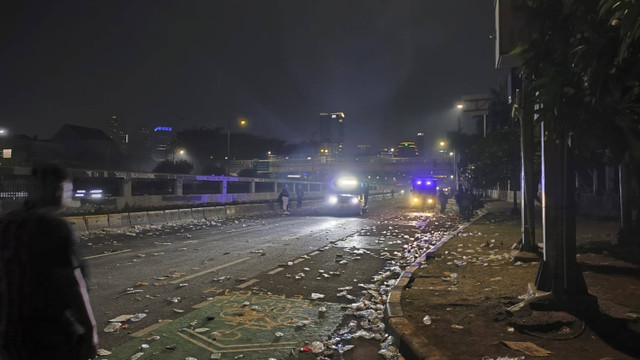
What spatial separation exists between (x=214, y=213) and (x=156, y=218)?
4.90 metres

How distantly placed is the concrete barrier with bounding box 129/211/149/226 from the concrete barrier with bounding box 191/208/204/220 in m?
3.56

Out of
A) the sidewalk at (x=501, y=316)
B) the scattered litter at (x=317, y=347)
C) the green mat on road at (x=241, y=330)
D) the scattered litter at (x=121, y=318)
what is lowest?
the scattered litter at (x=317, y=347)

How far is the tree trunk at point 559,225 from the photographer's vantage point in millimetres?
5695

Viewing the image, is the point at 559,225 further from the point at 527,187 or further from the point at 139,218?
the point at 139,218

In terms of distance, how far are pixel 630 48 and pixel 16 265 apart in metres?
Result: 4.82

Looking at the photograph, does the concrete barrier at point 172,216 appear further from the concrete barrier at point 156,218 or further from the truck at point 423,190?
the truck at point 423,190

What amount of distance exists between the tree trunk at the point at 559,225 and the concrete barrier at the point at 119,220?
51.7 ft

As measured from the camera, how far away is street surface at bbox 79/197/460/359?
5.11 meters

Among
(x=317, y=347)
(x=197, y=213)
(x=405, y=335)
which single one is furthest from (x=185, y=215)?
(x=405, y=335)

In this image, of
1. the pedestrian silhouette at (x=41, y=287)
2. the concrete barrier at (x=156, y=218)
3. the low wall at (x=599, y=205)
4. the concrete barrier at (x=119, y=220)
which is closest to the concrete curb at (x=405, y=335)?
the pedestrian silhouette at (x=41, y=287)

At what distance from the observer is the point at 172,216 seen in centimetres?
2103

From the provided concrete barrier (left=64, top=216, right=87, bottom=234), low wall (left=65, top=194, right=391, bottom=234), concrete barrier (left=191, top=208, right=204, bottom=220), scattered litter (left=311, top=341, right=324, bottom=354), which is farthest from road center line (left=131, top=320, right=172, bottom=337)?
concrete barrier (left=191, top=208, right=204, bottom=220)

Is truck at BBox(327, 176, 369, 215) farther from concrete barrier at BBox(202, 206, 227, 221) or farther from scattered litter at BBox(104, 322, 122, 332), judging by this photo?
scattered litter at BBox(104, 322, 122, 332)

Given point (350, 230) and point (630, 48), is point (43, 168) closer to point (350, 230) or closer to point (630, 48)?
point (630, 48)
